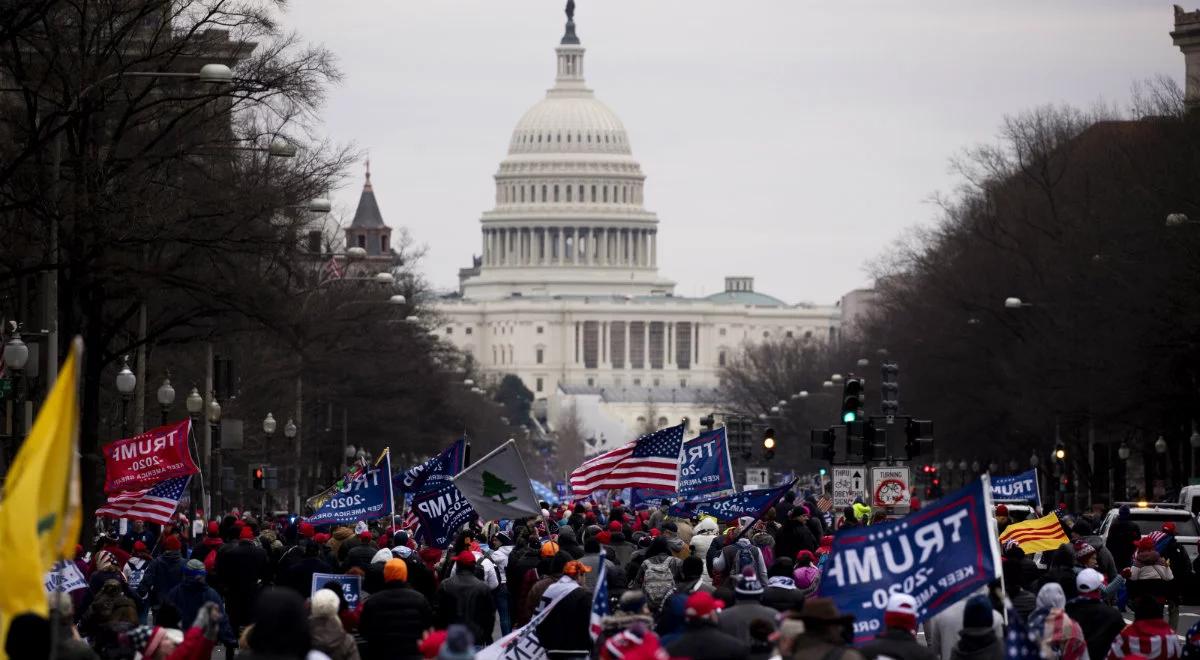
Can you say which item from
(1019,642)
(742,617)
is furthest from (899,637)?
(742,617)

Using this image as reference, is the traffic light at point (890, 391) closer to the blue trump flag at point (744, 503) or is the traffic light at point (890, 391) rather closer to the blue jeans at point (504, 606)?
the blue trump flag at point (744, 503)

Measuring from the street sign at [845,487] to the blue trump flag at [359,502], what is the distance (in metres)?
11.9

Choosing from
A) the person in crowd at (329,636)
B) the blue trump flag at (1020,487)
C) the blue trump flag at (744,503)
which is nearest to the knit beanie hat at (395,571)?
the person in crowd at (329,636)

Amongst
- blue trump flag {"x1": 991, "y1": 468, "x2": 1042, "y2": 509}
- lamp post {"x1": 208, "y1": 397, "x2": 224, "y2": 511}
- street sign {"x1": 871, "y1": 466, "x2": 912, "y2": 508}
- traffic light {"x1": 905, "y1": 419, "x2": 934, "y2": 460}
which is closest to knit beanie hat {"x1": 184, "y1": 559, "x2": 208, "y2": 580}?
traffic light {"x1": 905, "y1": 419, "x2": 934, "y2": 460}

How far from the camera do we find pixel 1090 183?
70750mm

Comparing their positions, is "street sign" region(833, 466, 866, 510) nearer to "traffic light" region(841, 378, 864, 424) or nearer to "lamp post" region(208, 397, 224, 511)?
"traffic light" region(841, 378, 864, 424)

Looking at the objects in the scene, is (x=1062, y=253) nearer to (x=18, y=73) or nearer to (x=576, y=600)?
(x=18, y=73)

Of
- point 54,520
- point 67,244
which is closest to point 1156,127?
point 67,244

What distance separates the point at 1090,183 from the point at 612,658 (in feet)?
187

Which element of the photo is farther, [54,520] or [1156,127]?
[1156,127]

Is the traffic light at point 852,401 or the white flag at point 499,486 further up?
the traffic light at point 852,401

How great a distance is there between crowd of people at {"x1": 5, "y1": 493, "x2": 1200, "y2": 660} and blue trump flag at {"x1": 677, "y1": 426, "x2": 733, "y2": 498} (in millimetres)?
719

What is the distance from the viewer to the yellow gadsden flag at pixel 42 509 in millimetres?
11922

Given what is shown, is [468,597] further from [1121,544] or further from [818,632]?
Answer: [1121,544]
